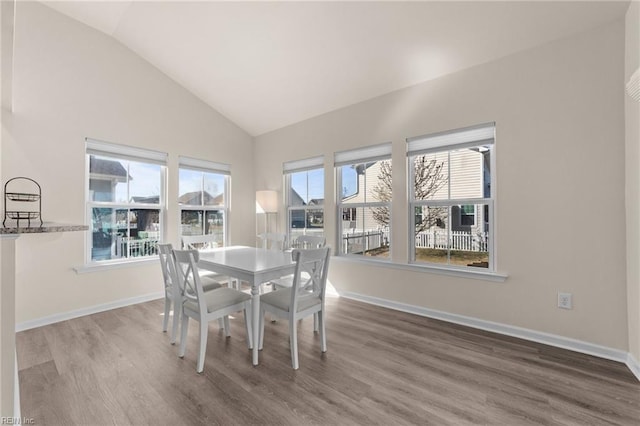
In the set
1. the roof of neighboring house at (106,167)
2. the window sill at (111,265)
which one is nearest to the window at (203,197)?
the window sill at (111,265)

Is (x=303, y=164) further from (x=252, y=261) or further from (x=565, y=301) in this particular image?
(x=565, y=301)

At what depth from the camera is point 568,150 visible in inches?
95.9

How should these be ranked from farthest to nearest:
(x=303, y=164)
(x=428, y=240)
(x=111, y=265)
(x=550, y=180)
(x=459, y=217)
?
(x=303, y=164), (x=111, y=265), (x=428, y=240), (x=459, y=217), (x=550, y=180)

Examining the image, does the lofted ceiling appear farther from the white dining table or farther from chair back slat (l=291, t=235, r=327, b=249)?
the white dining table

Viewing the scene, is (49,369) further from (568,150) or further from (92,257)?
(568,150)

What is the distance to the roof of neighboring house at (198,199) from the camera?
4.36 meters

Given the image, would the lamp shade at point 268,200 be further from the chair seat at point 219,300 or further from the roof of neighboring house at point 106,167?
the chair seat at point 219,300

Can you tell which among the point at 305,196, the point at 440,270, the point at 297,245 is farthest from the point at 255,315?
the point at 305,196

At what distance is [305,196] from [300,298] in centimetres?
249

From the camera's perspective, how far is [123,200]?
3734mm

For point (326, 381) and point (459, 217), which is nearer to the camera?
point (326, 381)

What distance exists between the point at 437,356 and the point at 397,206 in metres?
1.72

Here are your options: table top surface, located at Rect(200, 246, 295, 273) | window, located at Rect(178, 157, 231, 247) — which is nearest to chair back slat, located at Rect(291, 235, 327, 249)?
table top surface, located at Rect(200, 246, 295, 273)

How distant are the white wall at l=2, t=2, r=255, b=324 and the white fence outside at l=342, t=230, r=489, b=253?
262 centimetres
